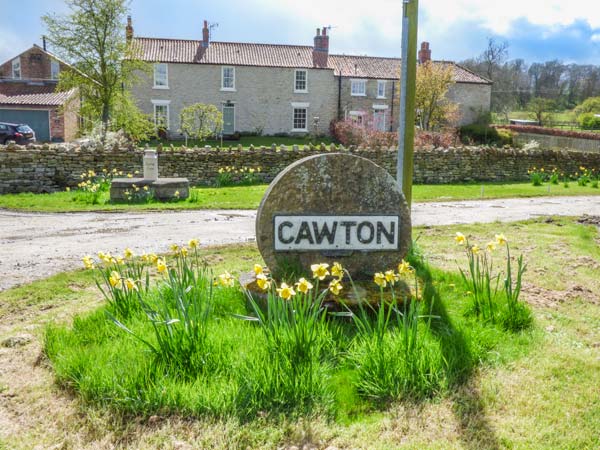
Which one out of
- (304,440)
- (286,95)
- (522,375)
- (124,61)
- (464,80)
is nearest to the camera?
(304,440)

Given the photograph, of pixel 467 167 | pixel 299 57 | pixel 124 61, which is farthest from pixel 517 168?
pixel 299 57

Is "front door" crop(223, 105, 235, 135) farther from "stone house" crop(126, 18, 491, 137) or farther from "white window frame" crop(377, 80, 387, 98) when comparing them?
"white window frame" crop(377, 80, 387, 98)

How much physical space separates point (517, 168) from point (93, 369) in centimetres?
2199

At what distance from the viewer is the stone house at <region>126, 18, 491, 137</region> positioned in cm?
4059

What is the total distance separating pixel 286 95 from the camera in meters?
42.2

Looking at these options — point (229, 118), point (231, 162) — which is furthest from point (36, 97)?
point (231, 162)

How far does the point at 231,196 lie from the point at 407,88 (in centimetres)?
953

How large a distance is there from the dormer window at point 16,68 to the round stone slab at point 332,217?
49.0 meters

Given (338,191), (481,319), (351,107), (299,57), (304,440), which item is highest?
(299,57)

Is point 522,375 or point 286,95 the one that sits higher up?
point 286,95

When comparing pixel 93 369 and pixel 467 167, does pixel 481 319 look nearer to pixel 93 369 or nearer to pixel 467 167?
pixel 93 369

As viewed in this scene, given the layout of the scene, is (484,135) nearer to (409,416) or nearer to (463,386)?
(463,386)

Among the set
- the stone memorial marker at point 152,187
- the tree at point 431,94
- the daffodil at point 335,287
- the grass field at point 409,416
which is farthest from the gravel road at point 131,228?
the tree at point 431,94

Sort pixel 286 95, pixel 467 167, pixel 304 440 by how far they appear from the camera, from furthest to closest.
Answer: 1. pixel 286 95
2. pixel 467 167
3. pixel 304 440
